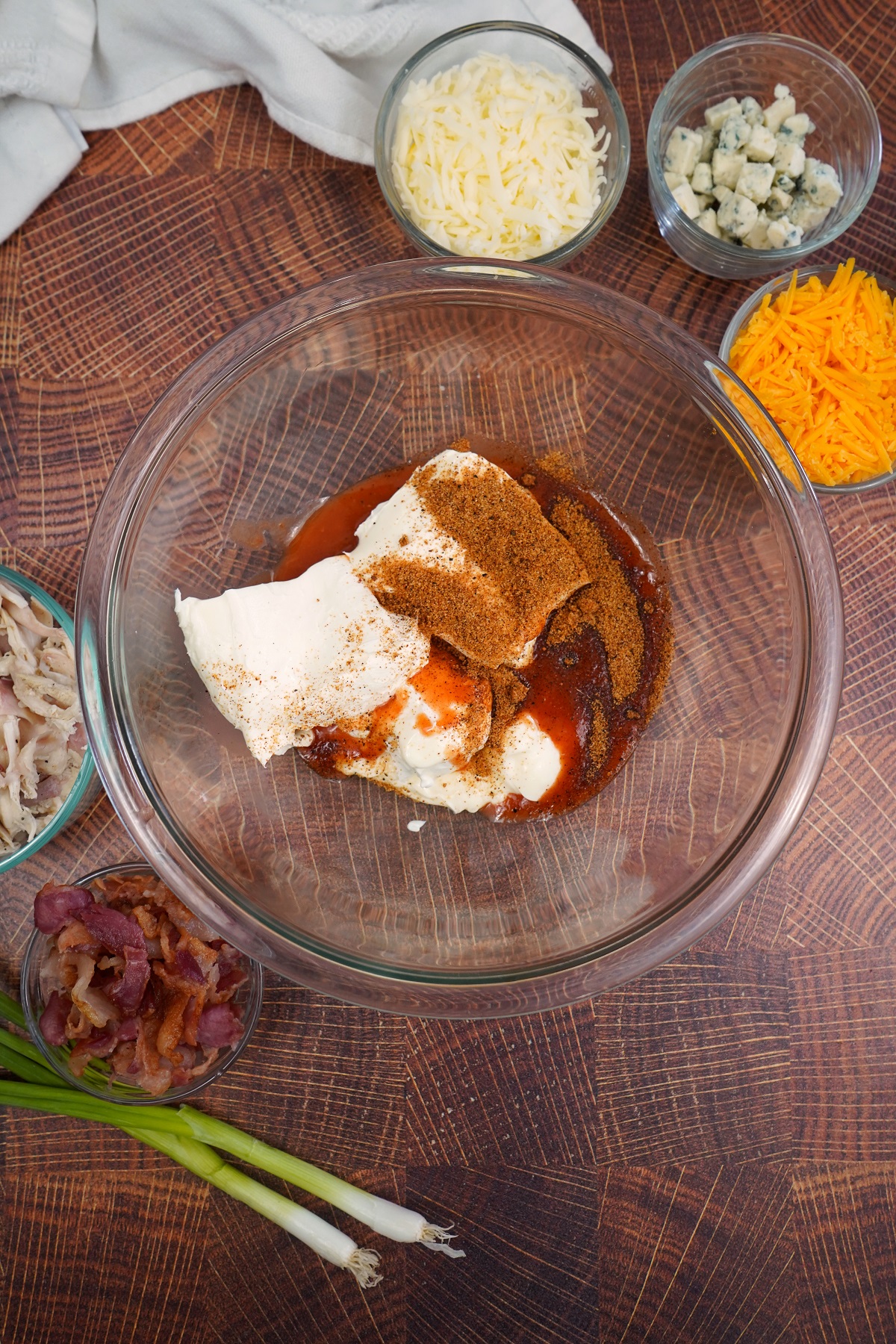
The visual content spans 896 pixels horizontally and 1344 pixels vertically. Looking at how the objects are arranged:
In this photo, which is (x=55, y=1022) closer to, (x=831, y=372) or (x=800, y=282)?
(x=831, y=372)

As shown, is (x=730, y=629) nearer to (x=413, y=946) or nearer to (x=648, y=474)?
(x=648, y=474)

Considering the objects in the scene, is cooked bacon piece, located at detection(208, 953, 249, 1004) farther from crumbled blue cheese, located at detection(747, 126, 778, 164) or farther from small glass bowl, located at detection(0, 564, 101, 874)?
crumbled blue cheese, located at detection(747, 126, 778, 164)

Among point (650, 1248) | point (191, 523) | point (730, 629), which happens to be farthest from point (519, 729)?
point (650, 1248)

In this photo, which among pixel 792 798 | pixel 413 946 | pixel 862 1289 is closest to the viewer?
pixel 792 798

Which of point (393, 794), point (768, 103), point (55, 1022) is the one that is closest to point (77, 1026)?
point (55, 1022)

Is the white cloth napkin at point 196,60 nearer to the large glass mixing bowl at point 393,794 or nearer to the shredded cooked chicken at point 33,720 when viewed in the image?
the large glass mixing bowl at point 393,794
